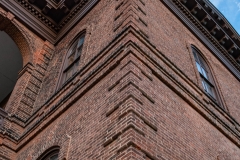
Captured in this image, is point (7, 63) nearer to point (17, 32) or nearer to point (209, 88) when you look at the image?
point (17, 32)

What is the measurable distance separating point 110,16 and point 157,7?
1781 millimetres

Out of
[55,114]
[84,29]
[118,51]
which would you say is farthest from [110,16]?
[55,114]

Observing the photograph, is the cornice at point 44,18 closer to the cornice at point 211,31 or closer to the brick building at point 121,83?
the brick building at point 121,83

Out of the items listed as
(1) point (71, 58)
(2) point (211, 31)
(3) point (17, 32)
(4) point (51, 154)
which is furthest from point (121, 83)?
(2) point (211, 31)

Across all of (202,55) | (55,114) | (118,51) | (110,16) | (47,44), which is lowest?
(55,114)

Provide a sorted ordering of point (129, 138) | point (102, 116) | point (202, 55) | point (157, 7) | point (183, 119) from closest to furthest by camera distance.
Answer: point (129, 138) → point (102, 116) → point (183, 119) → point (157, 7) → point (202, 55)

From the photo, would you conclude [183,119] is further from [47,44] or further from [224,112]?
[47,44]

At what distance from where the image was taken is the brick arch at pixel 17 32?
11078mm

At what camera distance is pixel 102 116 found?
5926 millimetres

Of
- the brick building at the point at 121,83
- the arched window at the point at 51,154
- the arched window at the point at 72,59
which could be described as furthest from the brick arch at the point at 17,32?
the arched window at the point at 51,154

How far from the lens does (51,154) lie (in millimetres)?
7055

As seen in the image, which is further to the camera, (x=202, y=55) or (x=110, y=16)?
(x=202, y=55)

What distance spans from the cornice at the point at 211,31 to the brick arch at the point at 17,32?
16.5 feet

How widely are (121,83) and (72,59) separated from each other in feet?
15.1
